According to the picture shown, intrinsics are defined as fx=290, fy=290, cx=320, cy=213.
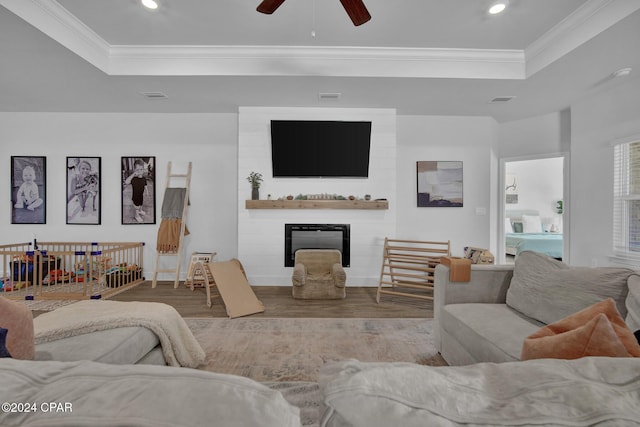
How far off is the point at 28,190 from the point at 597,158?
8.61 m

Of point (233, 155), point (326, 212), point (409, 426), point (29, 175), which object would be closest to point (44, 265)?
point (29, 175)

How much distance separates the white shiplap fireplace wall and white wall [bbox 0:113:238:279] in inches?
25.5

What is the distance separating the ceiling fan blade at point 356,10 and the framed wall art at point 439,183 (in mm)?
3183

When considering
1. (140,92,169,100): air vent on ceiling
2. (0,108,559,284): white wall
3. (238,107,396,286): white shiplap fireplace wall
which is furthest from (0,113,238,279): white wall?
(140,92,169,100): air vent on ceiling

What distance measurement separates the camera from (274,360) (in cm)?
223

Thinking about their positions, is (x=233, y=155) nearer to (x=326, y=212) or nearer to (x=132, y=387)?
(x=326, y=212)

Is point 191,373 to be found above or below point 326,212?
below

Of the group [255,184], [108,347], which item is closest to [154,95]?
[255,184]

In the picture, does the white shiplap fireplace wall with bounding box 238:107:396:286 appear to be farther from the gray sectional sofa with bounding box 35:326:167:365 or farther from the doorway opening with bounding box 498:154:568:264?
the doorway opening with bounding box 498:154:568:264

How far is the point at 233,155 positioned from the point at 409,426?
16.2 feet

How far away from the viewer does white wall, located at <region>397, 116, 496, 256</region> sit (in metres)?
4.89

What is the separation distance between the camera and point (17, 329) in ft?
3.96

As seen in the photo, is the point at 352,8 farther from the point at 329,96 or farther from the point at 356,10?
the point at 329,96

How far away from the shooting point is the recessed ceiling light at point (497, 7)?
2.58m
